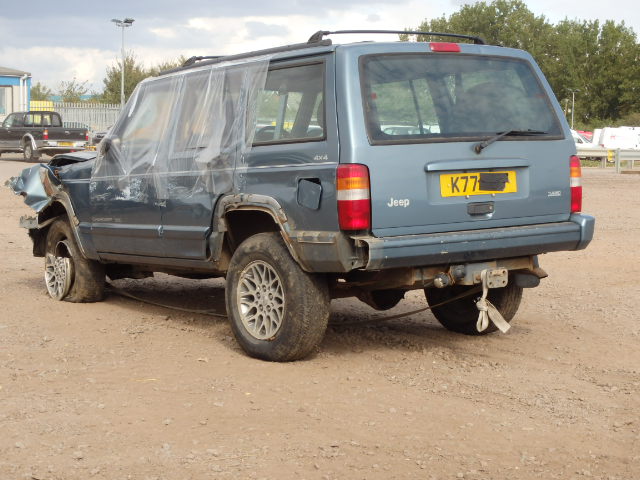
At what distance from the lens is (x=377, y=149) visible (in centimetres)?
595

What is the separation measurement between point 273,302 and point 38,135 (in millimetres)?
31457

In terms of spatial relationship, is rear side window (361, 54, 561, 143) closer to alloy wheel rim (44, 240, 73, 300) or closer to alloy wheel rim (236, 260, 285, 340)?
alloy wheel rim (236, 260, 285, 340)

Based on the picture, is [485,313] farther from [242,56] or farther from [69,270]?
[69,270]

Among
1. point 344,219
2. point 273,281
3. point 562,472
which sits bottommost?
point 562,472

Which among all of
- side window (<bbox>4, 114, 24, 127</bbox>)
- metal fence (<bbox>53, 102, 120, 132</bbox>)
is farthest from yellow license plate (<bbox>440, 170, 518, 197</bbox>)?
metal fence (<bbox>53, 102, 120, 132</bbox>)

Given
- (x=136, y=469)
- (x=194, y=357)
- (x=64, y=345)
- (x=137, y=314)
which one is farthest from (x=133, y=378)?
(x=137, y=314)

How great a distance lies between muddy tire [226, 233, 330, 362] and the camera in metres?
6.27

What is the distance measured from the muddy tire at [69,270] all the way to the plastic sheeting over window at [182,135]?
2.39 feet

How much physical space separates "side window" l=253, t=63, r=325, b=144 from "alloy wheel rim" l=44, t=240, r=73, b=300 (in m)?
2.96

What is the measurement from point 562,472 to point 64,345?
3.91 meters

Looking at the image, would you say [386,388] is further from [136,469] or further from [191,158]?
[191,158]

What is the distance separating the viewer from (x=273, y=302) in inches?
256

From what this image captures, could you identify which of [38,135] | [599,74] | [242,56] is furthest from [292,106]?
[599,74]

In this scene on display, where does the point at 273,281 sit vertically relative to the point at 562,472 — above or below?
above
